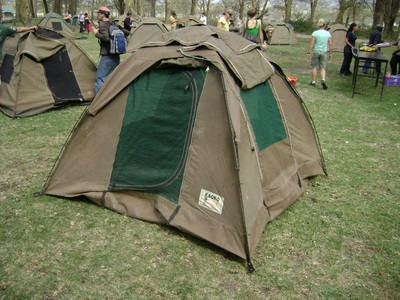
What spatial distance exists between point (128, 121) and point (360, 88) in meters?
8.77

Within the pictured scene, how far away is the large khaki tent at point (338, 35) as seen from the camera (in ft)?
67.5

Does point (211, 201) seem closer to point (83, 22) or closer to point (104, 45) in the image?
point (104, 45)

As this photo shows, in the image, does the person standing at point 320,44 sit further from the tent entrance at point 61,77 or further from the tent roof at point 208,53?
the tent roof at point 208,53

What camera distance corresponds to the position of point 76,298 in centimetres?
306

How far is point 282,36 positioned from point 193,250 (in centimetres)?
2276

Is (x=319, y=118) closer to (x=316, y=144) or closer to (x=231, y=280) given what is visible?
(x=316, y=144)

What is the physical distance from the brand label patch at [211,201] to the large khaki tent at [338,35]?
19309 millimetres

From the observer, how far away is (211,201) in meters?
3.72

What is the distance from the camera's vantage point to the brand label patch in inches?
145

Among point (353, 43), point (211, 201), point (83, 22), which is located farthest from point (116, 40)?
point (83, 22)

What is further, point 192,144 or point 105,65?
point 105,65

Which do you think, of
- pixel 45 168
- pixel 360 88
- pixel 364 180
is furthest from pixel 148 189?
pixel 360 88

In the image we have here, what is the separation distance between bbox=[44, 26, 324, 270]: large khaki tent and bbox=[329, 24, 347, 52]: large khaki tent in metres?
17.9

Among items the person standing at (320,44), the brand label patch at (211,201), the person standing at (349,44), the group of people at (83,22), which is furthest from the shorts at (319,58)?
the group of people at (83,22)
